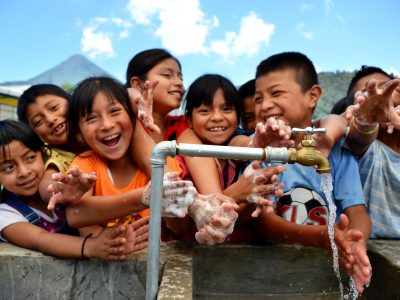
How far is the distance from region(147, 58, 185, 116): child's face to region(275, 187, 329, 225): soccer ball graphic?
3.08 ft

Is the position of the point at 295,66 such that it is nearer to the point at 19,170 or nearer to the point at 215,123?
the point at 215,123

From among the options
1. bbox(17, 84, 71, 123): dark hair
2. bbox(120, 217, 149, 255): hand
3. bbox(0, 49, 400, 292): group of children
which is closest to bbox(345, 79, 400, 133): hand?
bbox(0, 49, 400, 292): group of children

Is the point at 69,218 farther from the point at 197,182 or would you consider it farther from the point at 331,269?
the point at 331,269

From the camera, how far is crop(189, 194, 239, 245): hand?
145cm

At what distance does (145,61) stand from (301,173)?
1247 millimetres

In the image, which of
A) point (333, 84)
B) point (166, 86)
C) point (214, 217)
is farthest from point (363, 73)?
point (333, 84)

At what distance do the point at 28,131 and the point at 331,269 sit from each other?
182cm

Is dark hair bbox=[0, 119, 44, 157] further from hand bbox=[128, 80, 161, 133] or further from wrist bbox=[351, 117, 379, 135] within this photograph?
wrist bbox=[351, 117, 379, 135]

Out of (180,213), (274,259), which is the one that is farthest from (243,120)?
(180,213)

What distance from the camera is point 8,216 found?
1902 millimetres

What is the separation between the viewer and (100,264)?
1.67 m

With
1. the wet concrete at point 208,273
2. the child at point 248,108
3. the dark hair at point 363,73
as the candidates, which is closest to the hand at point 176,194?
the wet concrete at point 208,273

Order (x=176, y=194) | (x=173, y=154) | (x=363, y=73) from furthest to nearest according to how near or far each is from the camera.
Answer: (x=363, y=73), (x=176, y=194), (x=173, y=154)

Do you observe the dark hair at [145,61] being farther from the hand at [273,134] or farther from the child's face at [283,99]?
the hand at [273,134]
